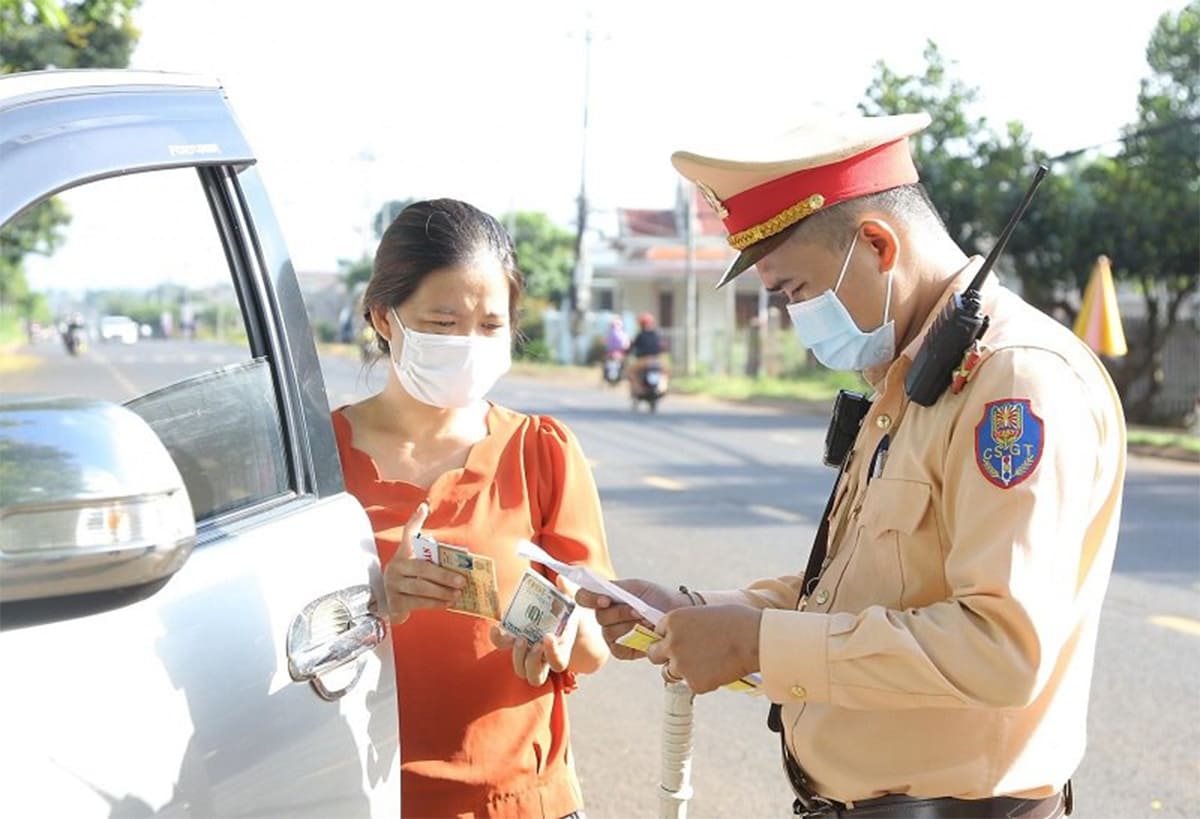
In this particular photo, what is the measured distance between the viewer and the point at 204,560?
1760 millimetres

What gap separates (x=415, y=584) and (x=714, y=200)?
0.70 m

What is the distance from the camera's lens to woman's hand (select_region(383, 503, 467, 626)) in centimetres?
211

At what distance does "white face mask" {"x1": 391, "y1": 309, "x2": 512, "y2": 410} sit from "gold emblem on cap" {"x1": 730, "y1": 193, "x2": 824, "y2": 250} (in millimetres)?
671

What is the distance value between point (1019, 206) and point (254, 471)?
1087mm

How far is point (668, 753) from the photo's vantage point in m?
2.21

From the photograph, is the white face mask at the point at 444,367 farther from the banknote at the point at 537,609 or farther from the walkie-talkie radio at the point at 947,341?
the walkie-talkie radio at the point at 947,341

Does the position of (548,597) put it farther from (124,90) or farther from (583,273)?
(583,273)

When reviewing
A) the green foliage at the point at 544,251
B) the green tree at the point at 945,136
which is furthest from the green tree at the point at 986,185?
the green foliage at the point at 544,251

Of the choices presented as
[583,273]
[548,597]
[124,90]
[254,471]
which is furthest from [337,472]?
[583,273]

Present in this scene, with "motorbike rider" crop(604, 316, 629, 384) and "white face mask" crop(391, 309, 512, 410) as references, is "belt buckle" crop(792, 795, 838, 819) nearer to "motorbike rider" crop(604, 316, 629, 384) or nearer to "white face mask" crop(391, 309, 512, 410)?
"white face mask" crop(391, 309, 512, 410)

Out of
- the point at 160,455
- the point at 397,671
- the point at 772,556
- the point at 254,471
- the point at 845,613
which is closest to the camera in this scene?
the point at 160,455

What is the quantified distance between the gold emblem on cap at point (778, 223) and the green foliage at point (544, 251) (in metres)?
52.7

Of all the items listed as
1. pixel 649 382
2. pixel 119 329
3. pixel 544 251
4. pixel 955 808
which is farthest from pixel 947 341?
pixel 544 251

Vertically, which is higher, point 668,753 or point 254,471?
point 254,471
